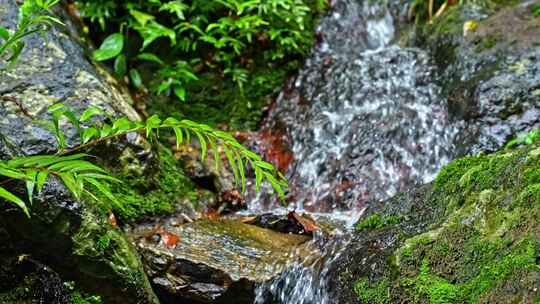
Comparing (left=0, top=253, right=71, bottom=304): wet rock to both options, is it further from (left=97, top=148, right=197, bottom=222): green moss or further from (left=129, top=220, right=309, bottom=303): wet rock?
(left=97, top=148, right=197, bottom=222): green moss

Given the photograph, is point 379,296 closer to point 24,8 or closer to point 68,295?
point 68,295

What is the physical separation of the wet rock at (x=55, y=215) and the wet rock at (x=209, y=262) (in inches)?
14.4

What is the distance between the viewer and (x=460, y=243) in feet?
7.75

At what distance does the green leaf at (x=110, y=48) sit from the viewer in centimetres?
484

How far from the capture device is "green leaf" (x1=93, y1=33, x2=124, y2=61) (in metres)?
4.84

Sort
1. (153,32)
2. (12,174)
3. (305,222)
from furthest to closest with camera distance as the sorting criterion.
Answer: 1. (153,32)
2. (305,222)
3. (12,174)

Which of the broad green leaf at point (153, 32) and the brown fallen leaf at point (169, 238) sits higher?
the broad green leaf at point (153, 32)

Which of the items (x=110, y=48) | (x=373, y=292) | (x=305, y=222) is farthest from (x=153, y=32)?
(x=373, y=292)

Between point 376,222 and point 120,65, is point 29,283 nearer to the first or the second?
point 376,222

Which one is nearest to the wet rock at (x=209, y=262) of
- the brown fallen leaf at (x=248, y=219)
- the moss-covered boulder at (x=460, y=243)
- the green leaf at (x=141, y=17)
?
the brown fallen leaf at (x=248, y=219)

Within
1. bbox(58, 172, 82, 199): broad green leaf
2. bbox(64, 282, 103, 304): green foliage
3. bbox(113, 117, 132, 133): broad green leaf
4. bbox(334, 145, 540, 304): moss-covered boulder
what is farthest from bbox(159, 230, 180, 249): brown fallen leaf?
bbox(58, 172, 82, 199): broad green leaf

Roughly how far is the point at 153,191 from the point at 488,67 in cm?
317

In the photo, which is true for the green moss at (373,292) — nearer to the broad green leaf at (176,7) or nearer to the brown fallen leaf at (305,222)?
the brown fallen leaf at (305,222)

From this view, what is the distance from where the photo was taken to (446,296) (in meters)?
2.15
